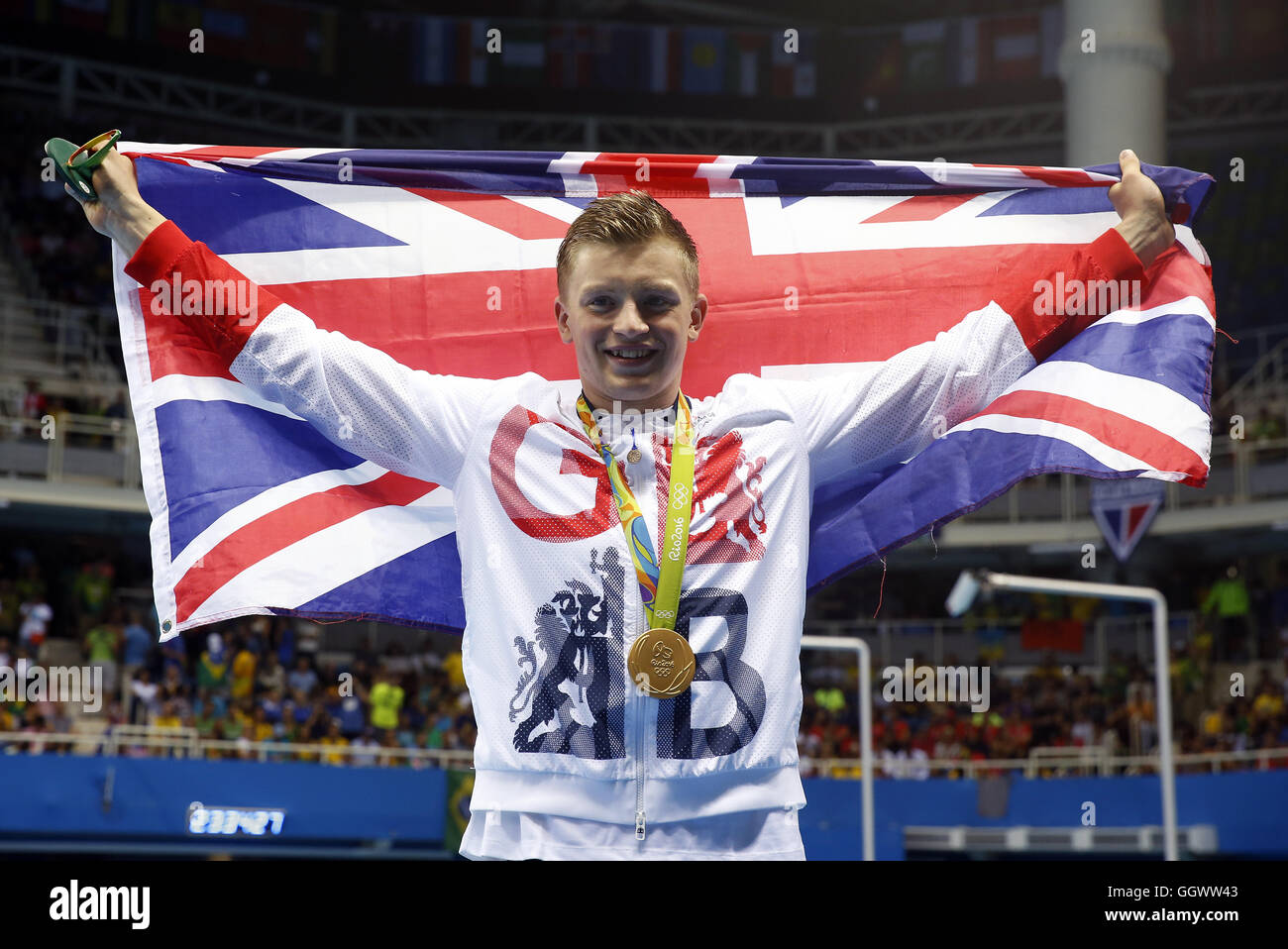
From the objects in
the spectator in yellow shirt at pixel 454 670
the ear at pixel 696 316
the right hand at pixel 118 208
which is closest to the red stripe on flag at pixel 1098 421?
the ear at pixel 696 316

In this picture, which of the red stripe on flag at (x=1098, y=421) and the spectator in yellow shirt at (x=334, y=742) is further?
the spectator in yellow shirt at (x=334, y=742)

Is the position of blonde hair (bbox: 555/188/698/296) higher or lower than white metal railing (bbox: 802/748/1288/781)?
higher

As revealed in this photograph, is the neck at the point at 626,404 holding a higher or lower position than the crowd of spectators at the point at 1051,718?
higher

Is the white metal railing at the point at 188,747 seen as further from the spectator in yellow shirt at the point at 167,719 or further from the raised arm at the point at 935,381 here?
the raised arm at the point at 935,381

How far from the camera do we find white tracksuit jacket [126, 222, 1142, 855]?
3283mm

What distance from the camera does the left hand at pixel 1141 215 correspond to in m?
4.32

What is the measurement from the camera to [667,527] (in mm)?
3410

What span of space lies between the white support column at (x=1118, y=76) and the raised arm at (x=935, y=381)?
1473 cm

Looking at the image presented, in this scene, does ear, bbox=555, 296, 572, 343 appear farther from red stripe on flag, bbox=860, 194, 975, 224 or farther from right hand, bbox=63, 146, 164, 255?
red stripe on flag, bbox=860, 194, 975, 224

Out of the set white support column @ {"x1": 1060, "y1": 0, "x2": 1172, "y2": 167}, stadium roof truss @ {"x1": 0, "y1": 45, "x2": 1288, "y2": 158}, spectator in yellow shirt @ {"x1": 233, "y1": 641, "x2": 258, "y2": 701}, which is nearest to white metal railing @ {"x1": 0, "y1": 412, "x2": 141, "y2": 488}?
spectator in yellow shirt @ {"x1": 233, "y1": 641, "x2": 258, "y2": 701}

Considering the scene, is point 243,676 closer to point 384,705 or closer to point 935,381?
point 384,705

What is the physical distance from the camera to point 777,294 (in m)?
4.74

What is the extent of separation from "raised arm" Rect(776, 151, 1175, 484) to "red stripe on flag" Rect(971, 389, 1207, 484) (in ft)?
0.44

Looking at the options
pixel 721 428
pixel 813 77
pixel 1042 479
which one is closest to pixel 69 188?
pixel 721 428
